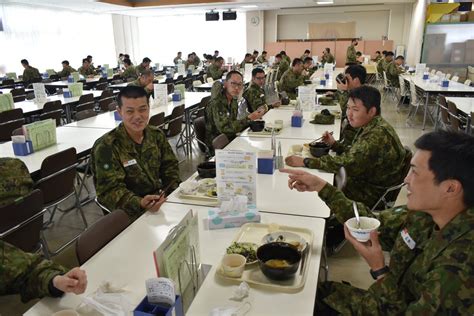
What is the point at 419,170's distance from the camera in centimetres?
125

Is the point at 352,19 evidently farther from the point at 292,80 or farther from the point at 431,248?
the point at 431,248

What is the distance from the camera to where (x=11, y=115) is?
478cm

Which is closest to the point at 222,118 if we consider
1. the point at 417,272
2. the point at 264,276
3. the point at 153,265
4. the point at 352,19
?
the point at 153,265

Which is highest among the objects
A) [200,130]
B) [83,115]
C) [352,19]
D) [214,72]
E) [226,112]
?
[352,19]

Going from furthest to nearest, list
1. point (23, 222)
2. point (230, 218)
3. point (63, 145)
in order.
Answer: point (63, 145) → point (23, 222) → point (230, 218)

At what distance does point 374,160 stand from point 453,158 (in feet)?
4.61

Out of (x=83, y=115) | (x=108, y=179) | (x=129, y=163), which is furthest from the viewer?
(x=83, y=115)

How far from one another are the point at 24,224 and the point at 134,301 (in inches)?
48.5

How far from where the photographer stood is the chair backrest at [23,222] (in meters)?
2.06

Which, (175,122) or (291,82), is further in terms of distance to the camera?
(291,82)

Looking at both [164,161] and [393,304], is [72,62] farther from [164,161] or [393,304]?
[393,304]

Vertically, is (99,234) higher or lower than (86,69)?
lower

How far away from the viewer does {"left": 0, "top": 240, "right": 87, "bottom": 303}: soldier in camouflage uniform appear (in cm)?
133

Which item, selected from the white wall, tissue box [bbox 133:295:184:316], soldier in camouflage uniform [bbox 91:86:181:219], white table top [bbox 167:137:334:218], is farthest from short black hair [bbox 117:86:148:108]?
the white wall
